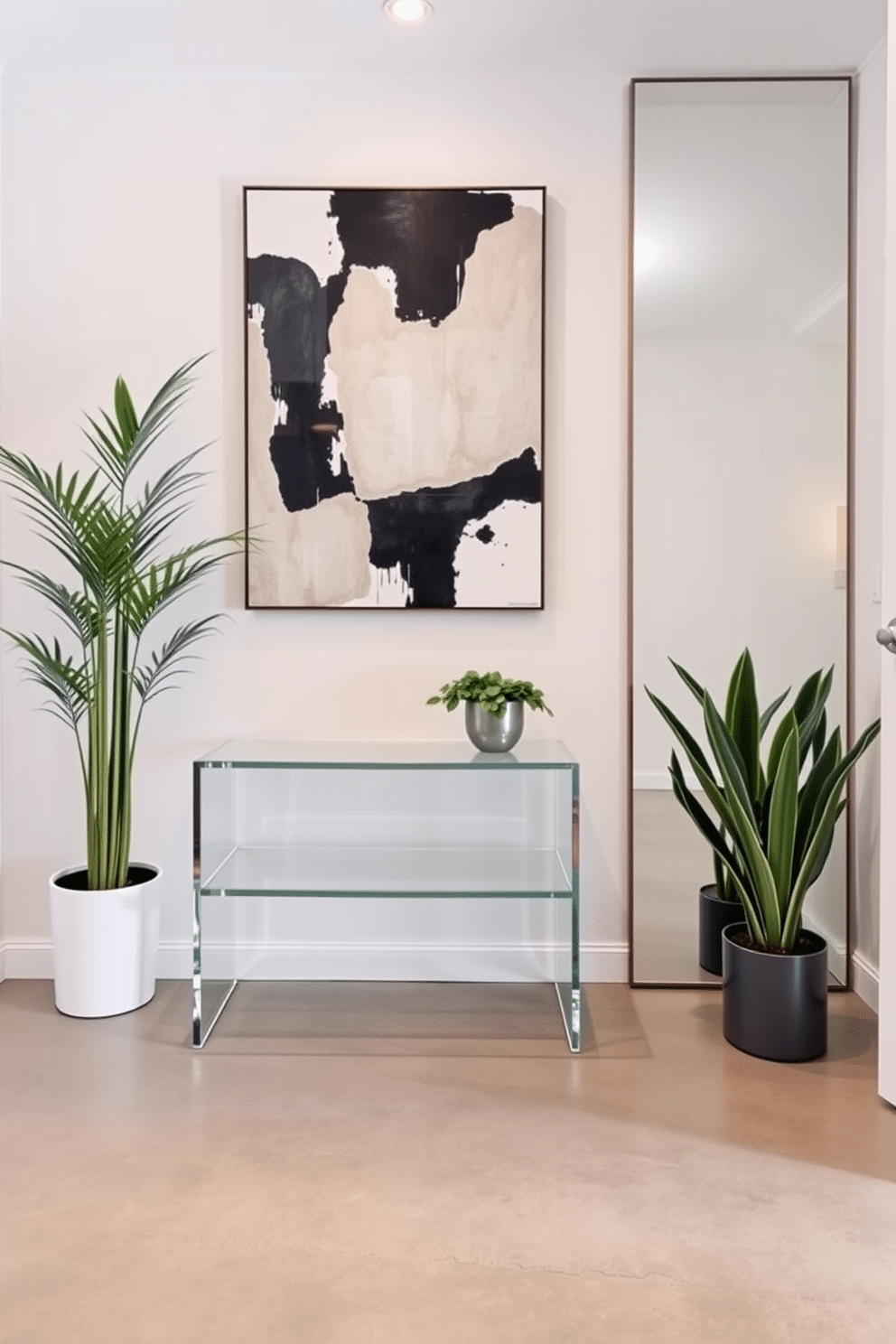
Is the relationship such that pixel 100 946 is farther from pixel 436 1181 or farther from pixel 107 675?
pixel 436 1181

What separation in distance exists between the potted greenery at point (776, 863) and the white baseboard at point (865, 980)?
32 cm

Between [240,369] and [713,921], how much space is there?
1.97m

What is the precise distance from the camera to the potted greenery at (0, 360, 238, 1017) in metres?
2.43

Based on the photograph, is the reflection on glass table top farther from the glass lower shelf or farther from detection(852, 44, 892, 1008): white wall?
detection(852, 44, 892, 1008): white wall

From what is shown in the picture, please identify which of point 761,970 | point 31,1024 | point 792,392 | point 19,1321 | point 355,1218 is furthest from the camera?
point 792,392

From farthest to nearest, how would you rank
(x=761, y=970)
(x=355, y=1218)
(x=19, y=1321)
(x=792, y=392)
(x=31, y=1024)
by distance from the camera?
(x=792, y=392)
(x=31, y=1024)
(x=761, y=970)
(x=355, y=1218)
(x=19, y=1321)

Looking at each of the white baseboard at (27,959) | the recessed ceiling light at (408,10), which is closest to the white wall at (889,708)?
the recessed ceiling light at (408,10)

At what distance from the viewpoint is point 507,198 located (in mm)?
2654

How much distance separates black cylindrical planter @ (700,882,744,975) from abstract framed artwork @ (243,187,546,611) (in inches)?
36.3

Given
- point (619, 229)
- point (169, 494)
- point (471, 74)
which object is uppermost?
point (471, 74)

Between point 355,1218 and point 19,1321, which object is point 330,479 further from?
point 19,1321

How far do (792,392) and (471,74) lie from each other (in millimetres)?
1214

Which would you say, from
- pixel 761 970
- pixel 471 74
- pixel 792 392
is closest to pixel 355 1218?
pixel 761 970

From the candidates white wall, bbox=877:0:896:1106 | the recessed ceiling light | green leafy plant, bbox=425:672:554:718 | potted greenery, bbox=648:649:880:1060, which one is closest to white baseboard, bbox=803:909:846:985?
potted greenery, bbox=648:649:880:1060
